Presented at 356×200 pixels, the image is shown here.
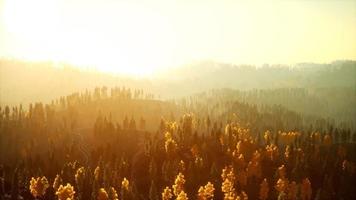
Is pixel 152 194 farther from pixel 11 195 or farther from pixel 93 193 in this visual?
pixel 11 195

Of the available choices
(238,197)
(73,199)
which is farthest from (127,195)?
(238,197)

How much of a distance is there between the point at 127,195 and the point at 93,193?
531 inches

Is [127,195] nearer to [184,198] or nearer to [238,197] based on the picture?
[184,198]

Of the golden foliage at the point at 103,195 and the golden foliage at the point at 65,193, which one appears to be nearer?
the golden foliage at the point at 103,195

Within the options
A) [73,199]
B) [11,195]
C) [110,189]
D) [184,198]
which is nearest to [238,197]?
[184,198]

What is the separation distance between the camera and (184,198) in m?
199

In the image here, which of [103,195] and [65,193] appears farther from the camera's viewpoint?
[65,193]

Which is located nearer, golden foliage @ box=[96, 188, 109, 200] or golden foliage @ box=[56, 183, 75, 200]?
golden foliage @ box=[96, 188, 109, 200]

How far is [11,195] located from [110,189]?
38.9 meters

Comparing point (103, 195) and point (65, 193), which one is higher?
point (103, 195)

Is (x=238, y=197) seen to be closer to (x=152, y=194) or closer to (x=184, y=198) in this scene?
(x=184, y=198)

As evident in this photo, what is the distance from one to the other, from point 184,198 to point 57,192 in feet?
166

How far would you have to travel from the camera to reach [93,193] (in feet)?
640

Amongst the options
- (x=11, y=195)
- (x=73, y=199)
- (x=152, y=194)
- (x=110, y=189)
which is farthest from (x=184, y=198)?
(x=11, y=195)
